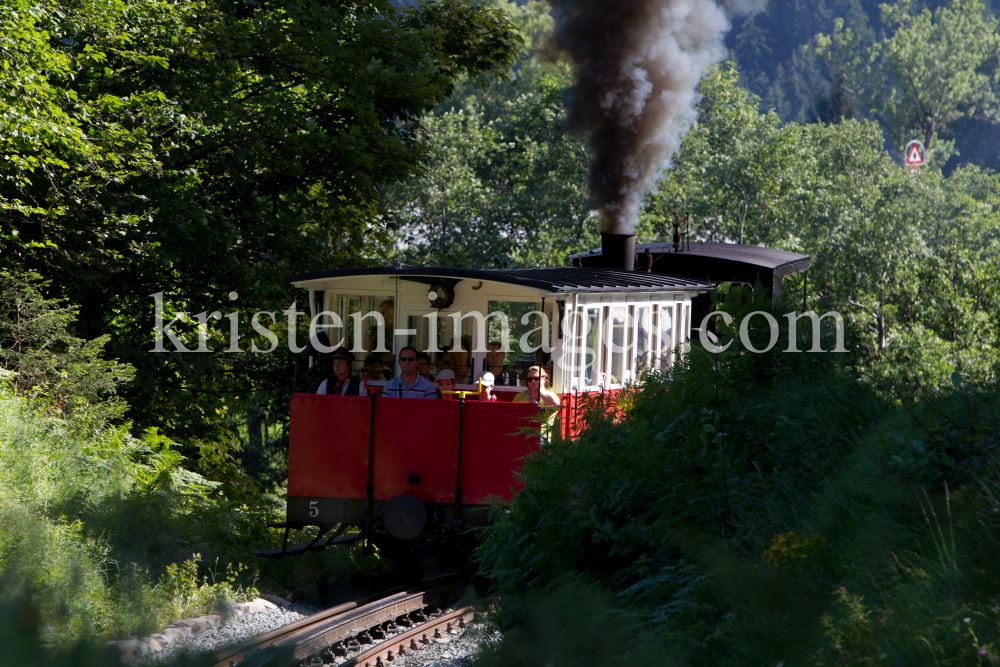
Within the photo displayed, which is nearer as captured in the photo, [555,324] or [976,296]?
[555,324]

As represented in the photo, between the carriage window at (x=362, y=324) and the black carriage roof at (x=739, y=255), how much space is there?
492 centimetres

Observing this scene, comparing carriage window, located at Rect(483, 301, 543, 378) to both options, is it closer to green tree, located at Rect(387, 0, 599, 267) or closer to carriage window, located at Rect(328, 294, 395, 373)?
carriage window, located at Rect(328, 294, 395, 373)

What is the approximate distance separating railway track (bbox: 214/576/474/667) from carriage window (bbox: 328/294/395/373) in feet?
8.46

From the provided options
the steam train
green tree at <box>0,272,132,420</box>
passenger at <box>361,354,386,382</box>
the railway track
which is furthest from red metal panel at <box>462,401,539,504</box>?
green tree at <box>0,272,132,420</box>

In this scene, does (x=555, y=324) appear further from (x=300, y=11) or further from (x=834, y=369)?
(x=300, y=11)

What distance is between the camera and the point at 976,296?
24203mm

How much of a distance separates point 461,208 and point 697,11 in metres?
14.3

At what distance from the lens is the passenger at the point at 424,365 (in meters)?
9.80

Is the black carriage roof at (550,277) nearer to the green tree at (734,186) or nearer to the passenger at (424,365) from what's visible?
the passenger at (424,365)

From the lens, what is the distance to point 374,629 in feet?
25.8

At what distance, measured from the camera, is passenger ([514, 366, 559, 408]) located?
28.1 ft

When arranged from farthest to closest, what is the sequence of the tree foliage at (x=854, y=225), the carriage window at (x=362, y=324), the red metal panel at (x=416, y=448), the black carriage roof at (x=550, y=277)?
the tree foliage at (x=854, y=225), the carriage window at (x=362, y=324), the red metal panel at (x=416, y=448), the black carriage roof at (x=550, y=277)

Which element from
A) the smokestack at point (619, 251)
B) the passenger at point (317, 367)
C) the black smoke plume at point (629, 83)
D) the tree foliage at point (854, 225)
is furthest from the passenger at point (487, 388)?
the tree foliage at point (854, 225)

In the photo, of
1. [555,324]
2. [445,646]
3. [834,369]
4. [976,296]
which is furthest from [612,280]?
[976,296]
